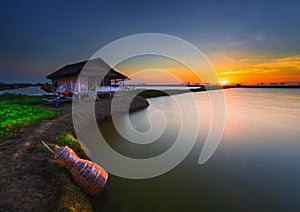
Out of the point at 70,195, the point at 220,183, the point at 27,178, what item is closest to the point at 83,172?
the point at 70,195

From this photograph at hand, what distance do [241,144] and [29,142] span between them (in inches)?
388

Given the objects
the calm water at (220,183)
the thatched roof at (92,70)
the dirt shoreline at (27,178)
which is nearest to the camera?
the dirt shoreline at (27,178)

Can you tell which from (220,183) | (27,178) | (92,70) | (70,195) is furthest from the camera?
(92,70)

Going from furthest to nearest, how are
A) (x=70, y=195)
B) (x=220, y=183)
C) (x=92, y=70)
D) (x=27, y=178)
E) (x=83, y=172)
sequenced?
(x=92, y=70) → (x=220, y=183) → (x=83, y=172) → (x=27, y=178) → (x=70, y=195)

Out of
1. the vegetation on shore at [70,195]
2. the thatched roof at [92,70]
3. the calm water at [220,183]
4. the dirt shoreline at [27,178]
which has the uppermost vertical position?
the thatched roof at [92,70]

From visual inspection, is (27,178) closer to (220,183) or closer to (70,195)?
(70,195)

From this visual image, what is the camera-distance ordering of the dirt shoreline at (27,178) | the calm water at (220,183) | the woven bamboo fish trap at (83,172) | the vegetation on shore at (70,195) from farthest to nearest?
the calm water at (220,183) < the woven bamboo fish trap at (83,172) < the vegetation on shore at (70,195) < the dirt shoreline at (27,178)

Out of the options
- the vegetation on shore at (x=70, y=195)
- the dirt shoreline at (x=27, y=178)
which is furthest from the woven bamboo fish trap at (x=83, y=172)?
the dirt shoreline at (x=27, y=178)

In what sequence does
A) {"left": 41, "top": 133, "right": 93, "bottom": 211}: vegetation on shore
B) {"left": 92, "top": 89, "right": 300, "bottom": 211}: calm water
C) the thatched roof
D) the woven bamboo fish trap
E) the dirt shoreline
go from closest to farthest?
the dirt shoreline < {"left": 41, "top": 133, "right": 93, "bottom": 211}: vegetation on shore < the woven bamboo fish trap < {"left": 92, "top": 89, "right": 300, "bottom": 211}: calm water < the thatched roof

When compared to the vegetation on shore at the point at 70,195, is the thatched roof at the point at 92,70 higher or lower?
higher

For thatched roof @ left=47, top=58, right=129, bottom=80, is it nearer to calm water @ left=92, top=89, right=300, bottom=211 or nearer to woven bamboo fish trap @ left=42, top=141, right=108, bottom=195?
calm water @ left=92, top=89, right=300, bottom=211

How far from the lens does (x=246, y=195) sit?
4.57 metres

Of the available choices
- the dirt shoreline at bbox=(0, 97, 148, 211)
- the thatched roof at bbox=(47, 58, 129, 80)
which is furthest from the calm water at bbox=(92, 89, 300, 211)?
the thatched roof at bbox=(47, 58, 129, 80)

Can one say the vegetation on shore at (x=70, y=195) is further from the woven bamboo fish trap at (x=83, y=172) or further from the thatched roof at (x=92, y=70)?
the thatched roof at (x=92, y=70)
